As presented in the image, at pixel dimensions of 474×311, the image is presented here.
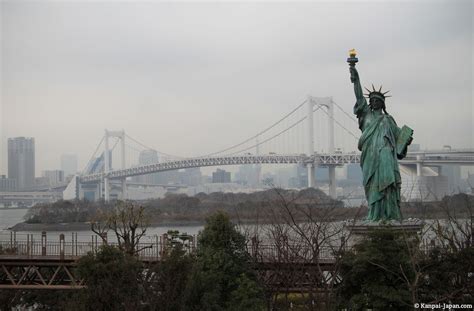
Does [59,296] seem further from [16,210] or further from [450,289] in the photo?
[16,210]

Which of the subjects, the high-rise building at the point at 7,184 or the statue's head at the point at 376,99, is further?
the high-rise building at the point at 7,184

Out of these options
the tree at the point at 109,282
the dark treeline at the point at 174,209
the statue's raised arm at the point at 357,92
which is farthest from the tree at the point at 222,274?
the dark treeline at the point at 174,209

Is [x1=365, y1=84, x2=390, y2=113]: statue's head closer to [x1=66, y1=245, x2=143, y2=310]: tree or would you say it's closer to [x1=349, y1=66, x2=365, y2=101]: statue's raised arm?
[x1=349, y1=66, x2=365, y2=101]: statue's raised arm

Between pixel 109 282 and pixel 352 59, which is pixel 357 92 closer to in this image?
pixel 352 59

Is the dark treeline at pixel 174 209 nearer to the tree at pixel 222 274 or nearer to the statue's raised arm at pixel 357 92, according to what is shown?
the statue's raised arm at pixel 357 92

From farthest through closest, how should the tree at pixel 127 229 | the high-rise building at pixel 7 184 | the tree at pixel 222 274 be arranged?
the high-rise building at pixel 7 184, the tree at pixel 127 229, the tree at pixel 222 274

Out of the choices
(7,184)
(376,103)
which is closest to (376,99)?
(376,103)

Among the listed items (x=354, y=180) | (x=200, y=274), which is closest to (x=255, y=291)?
(x=200, y=274)

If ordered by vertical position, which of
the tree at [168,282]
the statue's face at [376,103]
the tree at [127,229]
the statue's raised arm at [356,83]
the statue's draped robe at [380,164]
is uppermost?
the statue's raised arm at [356,83]
